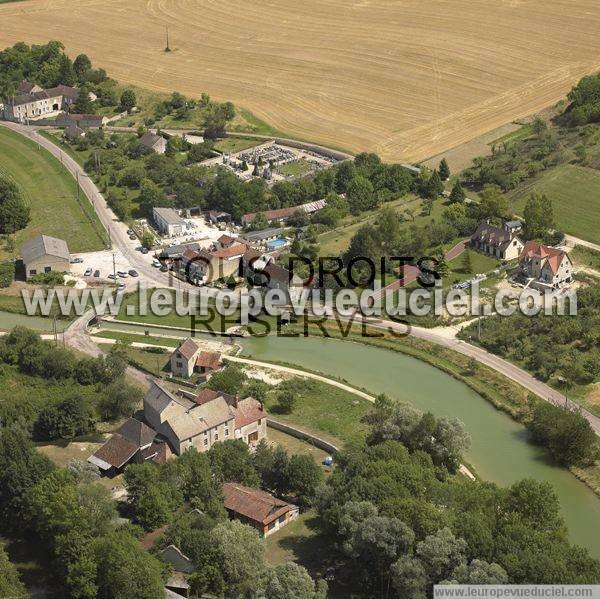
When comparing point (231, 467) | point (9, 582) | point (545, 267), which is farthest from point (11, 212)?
point (9, 582)

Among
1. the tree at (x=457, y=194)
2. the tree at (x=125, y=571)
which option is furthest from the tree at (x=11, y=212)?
the tree at (x=125, y=571)

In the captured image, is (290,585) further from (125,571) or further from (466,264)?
(466,264)

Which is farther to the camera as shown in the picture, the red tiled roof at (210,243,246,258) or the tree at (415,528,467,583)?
the red tiled roof at (210,243,246,258)

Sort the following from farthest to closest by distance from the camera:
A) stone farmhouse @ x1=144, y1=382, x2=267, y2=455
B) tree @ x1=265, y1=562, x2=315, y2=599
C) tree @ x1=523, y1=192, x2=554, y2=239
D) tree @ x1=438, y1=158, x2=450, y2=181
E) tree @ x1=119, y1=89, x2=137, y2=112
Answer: tree @ x1=119, y1=89, x2=137, y2=112 → tree @ x1=438, y1=158, x2=450, y2=181 → tree @ x1=523, y1=192, x2=554, y2=239 → stone farmhouse @ x1=144, y1=382, x2=267, y2=455 → tree @ x1=265, y1=562, x2=315, y2=599

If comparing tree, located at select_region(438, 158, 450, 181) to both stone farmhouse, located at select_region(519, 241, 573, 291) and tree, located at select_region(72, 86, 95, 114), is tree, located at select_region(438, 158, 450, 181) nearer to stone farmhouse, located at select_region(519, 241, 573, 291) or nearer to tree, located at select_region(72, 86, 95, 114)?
stone farmhouse, located at select_region(519, 241, 573, 291)

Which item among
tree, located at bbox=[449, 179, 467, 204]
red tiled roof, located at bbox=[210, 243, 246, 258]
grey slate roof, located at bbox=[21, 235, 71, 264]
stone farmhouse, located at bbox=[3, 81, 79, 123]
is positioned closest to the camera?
red tiled roof, located at bbox=[210, 243, 246, 258]

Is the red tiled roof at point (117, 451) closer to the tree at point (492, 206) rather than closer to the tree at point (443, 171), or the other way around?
the tree at point (492, 206)

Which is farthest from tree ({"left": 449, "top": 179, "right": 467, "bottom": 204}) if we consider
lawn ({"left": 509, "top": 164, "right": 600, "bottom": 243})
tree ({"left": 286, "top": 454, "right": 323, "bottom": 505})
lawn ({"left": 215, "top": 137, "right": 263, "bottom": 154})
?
tree ({"left": 286, "top": 454, "right": 323, "bottom": 505})
